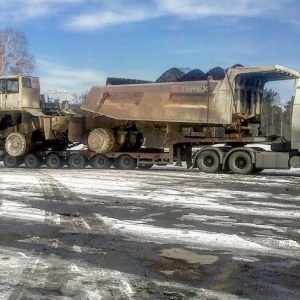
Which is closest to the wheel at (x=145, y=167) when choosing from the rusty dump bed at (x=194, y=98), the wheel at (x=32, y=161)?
the rusty dump bed at (x=194, y=98)

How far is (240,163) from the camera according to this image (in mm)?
18656

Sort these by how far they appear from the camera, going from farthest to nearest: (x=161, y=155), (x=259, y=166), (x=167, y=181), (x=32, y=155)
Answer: (x=32, y=155)
(x=161, y=155)
(x=259, y=166)
(x=167, y=181)

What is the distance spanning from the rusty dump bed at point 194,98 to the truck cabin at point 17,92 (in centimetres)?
298

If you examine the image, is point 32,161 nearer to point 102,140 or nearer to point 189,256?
point 102,140

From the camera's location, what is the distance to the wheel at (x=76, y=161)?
71.2ft

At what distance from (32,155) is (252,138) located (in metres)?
9.03

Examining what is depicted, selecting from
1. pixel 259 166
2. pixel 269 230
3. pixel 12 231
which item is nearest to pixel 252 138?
pixel 259 166

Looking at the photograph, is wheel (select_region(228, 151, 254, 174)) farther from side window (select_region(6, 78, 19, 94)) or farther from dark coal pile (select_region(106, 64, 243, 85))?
side window (select_region(6, 78, 19, 94))

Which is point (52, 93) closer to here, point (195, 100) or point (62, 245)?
point (195, 100)

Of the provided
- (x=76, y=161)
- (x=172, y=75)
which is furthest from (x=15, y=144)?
(x=172, y=75)

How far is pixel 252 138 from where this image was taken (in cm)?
1880

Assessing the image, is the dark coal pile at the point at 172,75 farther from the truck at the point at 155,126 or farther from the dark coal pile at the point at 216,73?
the dark coal pile at the point at 216,73

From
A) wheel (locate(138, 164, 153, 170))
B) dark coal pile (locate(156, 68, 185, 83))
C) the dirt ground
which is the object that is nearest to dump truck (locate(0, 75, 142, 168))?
wheel (locate(138, 164, 153, 170))

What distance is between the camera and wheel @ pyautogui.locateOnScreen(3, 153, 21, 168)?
2298cm
